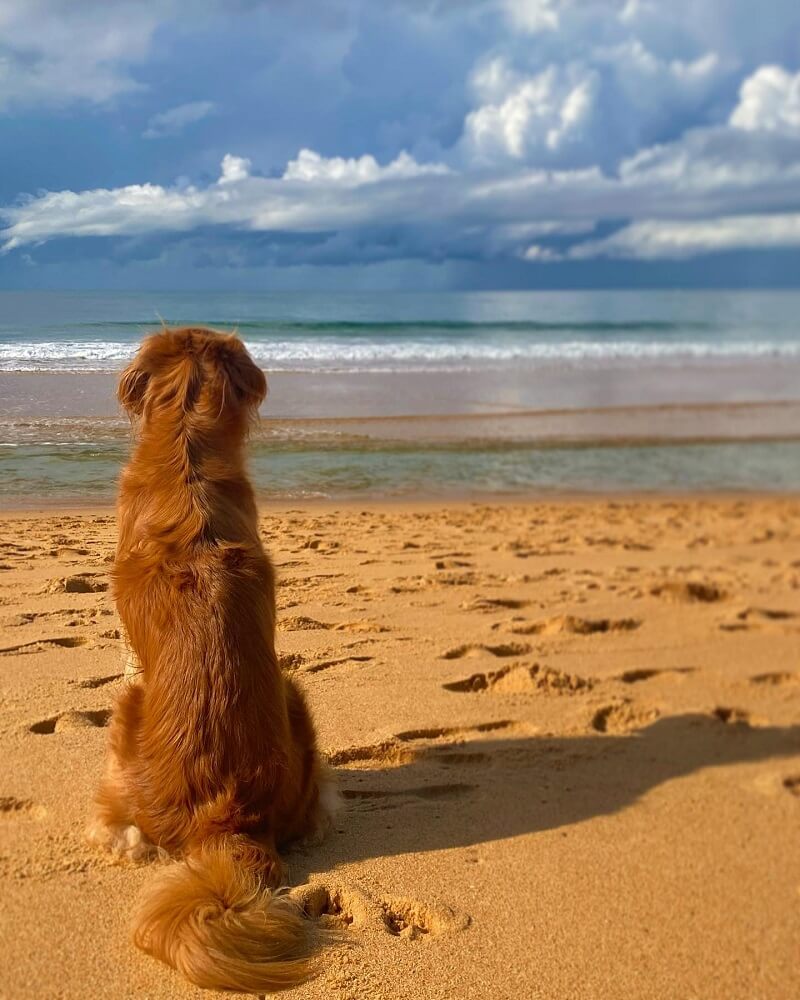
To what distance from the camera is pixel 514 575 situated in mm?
5641

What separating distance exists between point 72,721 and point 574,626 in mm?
2902

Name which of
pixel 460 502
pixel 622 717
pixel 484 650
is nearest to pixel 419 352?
pixel 460 502

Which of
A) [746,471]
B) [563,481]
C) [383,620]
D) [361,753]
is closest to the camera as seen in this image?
[361,753]

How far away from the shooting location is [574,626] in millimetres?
5070

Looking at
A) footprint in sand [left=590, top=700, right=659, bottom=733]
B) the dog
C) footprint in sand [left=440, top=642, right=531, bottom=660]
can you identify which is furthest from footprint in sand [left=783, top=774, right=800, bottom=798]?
the dog

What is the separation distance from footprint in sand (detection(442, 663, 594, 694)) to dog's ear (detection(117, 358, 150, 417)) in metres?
1.99

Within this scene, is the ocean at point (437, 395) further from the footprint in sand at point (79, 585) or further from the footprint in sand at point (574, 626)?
the footprint in sand at point (574, 626)

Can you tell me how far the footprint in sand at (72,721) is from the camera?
9.65ft

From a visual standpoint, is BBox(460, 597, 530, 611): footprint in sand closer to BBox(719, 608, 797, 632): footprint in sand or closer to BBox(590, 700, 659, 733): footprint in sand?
BBox(590, 700, 659, 733): footprint in sand

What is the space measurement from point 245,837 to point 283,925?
307 millimetres

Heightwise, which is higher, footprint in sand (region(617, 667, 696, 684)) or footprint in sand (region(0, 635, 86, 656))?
footprint in sand (region(0, 635, 86, 656))

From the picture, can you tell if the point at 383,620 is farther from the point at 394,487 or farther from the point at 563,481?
the point at 563,481

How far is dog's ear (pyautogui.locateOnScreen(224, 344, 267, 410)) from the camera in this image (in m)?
2.65

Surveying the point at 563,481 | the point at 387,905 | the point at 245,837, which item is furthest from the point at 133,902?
the point at 563,481
